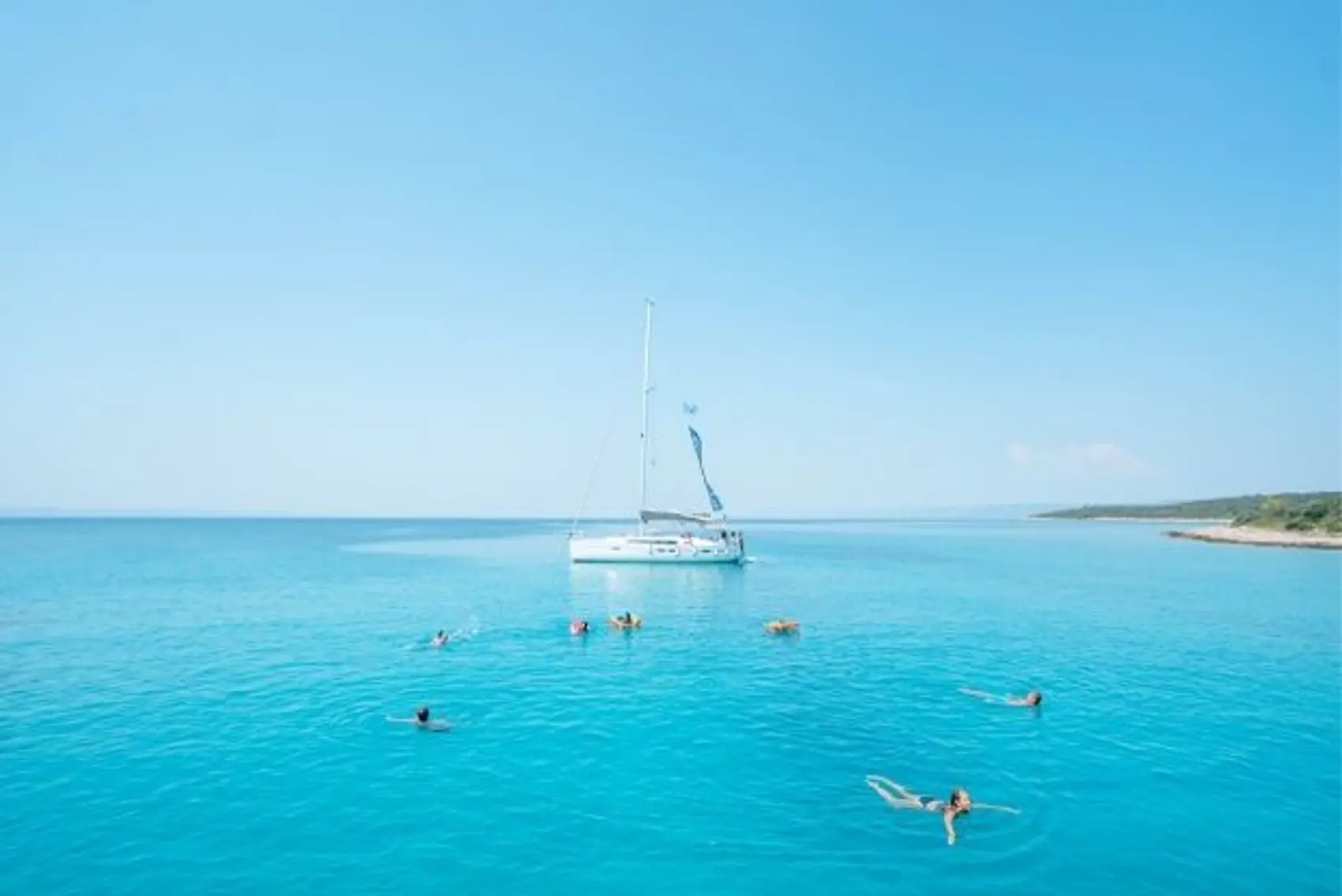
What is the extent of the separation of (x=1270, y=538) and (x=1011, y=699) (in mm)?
143007

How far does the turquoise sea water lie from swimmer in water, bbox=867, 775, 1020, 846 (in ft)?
1.11

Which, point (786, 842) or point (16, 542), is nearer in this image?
point (786, 842)

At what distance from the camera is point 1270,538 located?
128 metres

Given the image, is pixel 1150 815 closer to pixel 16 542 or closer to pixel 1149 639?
pixel 1149 639

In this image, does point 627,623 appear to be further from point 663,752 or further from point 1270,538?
point 1270,538

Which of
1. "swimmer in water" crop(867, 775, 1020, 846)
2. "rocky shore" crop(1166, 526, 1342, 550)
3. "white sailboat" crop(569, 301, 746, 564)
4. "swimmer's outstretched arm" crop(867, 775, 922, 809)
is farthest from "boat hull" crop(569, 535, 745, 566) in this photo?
"rocky shore" crop(1166, 526, 1342, 550)

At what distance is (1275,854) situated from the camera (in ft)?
56.2

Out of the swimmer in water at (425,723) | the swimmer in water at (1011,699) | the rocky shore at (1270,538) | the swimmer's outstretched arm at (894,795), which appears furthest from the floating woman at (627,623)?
the rocky shore at (1270,538)

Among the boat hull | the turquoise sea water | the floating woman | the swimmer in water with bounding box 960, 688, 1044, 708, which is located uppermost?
the boat hull

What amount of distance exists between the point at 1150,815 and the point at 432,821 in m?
20.7

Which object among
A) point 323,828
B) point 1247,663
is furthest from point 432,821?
point 1247,663

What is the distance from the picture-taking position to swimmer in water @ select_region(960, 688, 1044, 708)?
91.9 ft

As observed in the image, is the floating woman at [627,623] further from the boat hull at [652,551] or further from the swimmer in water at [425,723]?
the boat hull at [652,551]

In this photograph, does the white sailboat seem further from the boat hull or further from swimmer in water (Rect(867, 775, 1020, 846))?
swimmer in water (Rect(867, 775, 1020, 846))
